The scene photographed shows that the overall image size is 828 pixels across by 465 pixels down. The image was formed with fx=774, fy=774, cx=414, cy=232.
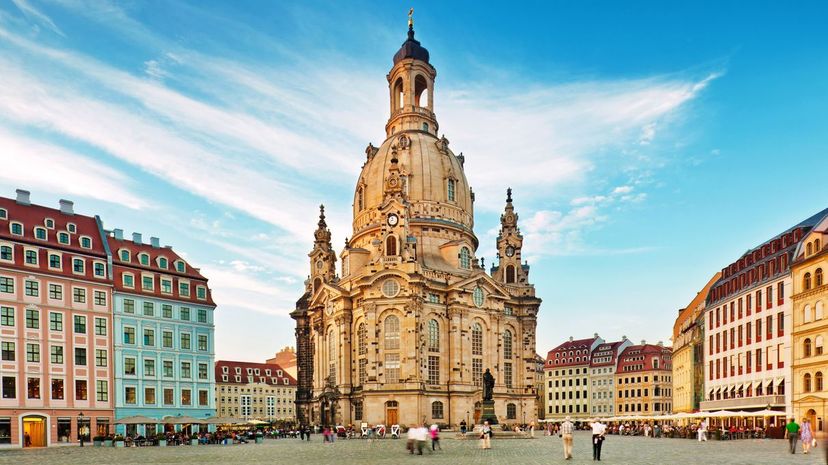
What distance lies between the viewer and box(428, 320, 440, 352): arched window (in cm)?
9781

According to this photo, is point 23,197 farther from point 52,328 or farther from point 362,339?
point 362,339

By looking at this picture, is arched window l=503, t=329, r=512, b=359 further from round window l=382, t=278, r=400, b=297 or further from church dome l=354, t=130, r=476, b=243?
Answer: round window l=382, t=278, r=400, b=297

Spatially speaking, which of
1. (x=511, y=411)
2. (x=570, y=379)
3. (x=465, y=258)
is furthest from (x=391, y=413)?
(x=570, y=379)

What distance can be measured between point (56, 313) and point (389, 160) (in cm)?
5459

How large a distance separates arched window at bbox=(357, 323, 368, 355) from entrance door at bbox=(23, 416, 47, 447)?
40.8 m

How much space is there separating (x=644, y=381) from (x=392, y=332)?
6991 cm

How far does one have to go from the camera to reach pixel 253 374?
16125cm

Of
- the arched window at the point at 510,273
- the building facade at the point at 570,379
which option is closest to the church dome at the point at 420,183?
the arched window at the point at 510,273

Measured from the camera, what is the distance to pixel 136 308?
7500 centimetres

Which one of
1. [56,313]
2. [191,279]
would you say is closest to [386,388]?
[191,279]

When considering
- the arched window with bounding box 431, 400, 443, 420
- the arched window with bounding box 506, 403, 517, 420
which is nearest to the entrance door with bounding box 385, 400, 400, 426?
the arched window with bounding box 431, 400, 443, 420

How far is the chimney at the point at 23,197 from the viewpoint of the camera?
232 ft

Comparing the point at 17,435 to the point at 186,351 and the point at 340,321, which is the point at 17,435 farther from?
the point at 340,321

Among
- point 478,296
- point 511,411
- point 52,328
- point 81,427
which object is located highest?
point 478,296
